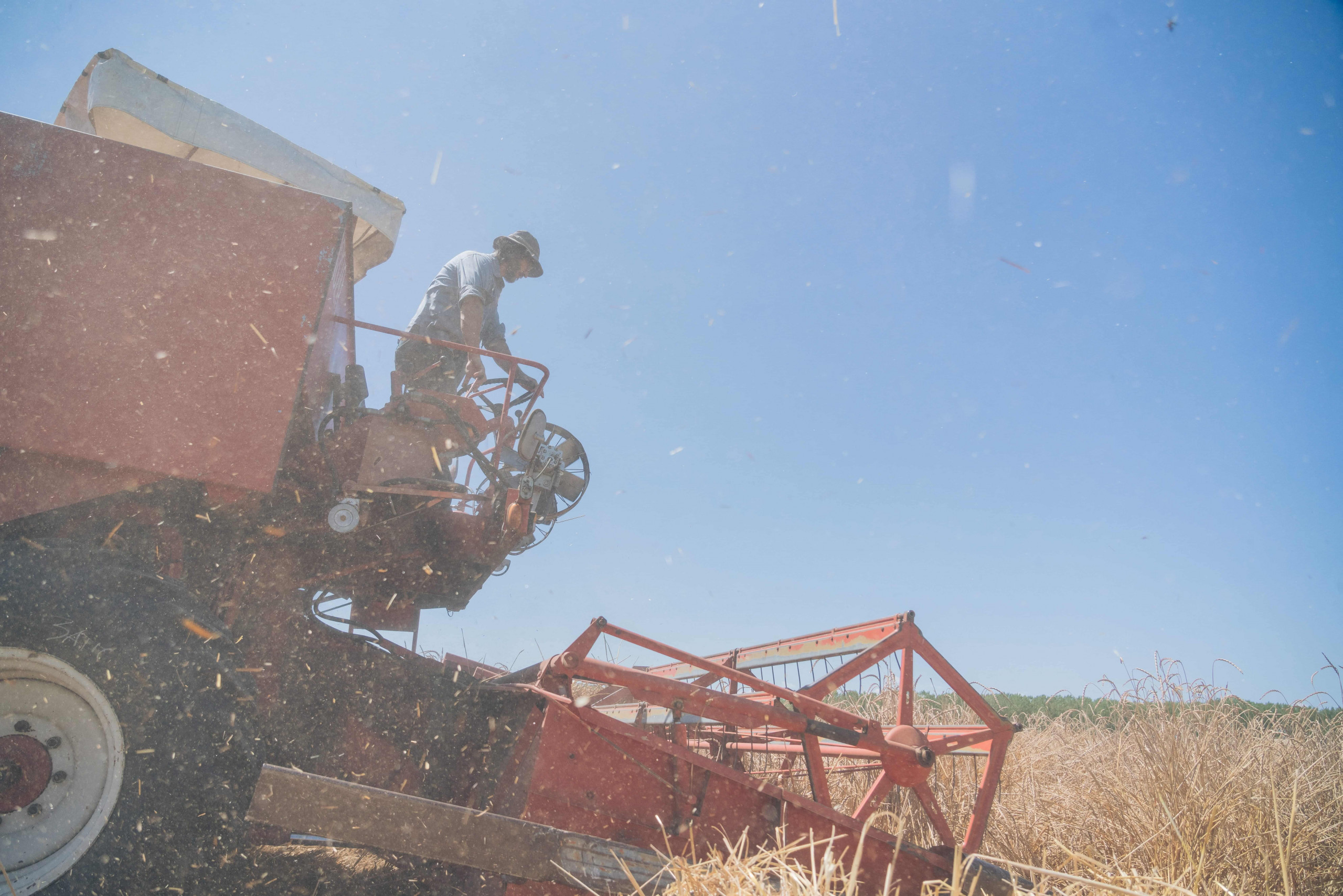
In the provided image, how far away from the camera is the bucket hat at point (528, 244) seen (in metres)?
5.69

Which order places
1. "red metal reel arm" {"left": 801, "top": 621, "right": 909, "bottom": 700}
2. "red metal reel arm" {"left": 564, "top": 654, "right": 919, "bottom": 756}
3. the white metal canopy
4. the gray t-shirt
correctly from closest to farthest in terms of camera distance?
"red metal reel arm" {"left": 564, "top": 654, "right": 919, "bottom": 756}
"red metal reel arm" {"left": 801, "top": 621, "right": 909, "bottom": 700}
the white metal canopy
the gray t-shirt

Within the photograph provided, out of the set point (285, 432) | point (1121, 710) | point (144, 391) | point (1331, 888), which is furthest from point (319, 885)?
point (1121, 710)

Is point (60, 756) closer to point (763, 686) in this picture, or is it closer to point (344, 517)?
point (344, 517)

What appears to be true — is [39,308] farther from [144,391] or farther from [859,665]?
[859,665]

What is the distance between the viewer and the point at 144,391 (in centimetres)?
319

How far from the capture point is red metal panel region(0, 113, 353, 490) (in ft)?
10.1

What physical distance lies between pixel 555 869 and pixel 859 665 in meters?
1.87

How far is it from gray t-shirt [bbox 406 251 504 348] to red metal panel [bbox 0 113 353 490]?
5.27ft

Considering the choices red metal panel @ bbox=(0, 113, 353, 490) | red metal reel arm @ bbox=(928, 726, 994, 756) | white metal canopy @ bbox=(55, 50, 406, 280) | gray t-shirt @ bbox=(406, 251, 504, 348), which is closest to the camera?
red metal panel @ bbox=(0, 113, 353, 490)

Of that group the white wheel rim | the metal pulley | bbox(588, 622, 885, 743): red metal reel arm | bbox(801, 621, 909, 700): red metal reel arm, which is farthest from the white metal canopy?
bbox(801, 621, 909, 700): red metal reel arm

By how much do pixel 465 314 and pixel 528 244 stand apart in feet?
3.45

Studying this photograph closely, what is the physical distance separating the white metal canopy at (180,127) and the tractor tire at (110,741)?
9.09 ft

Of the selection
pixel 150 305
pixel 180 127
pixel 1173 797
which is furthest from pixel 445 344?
pixel 1173 797

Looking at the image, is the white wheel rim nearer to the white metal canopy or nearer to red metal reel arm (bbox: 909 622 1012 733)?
the white metal canopy
